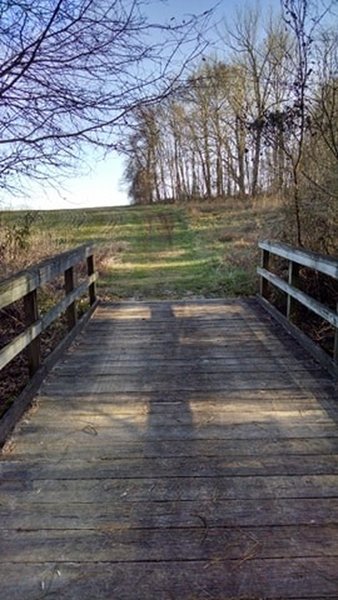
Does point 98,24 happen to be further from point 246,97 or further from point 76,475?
point 246,97

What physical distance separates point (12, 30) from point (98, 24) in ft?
1.94

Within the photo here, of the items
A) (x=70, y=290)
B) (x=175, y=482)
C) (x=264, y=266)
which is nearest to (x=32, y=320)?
(x=70, y=290)

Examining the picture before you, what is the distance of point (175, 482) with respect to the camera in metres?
2.39

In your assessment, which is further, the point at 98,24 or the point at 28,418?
the point at 98,24

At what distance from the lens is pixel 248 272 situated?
862 cm

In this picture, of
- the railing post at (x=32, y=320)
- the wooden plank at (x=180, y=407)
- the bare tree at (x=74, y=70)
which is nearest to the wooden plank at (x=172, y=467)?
the wooden plank at (x=180, y=407)

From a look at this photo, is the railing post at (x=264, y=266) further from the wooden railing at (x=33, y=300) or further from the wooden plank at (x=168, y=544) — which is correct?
the wooden plank at (x=168, y=544)

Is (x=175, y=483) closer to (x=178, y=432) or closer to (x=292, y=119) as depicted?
(x=178, y=432)

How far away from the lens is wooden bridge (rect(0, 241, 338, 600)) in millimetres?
1790

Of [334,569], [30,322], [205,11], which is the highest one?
[205,11]

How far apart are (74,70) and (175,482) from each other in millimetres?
2907

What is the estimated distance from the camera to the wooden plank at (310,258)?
372 centimetres

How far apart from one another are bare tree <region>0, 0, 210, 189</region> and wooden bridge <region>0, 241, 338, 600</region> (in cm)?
182

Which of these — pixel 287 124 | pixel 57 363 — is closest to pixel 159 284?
pixel 287 124
